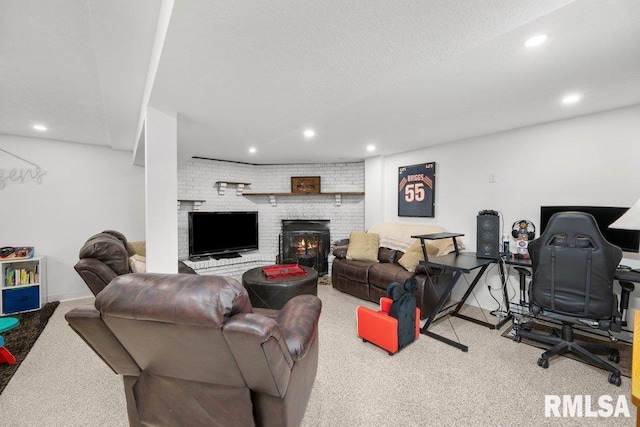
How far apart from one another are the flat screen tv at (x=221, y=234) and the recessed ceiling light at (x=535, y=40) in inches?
182

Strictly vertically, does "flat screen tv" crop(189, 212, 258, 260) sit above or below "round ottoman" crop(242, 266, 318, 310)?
above

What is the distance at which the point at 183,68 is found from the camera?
1582mm

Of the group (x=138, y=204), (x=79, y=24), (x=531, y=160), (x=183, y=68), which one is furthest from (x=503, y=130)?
(x=138, y=204)

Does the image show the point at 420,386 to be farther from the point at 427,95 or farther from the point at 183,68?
the point at 183,68

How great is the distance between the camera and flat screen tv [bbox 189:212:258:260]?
4.66 metres

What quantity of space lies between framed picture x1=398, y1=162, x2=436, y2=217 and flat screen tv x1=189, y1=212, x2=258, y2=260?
2.83 m

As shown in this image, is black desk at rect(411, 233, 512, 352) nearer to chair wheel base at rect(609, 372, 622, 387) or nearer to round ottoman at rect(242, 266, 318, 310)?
chair wheel base at rect(609, 372, 622, 387)

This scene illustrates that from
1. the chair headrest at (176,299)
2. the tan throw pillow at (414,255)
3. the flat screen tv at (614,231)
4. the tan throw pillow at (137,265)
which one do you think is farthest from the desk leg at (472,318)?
the tan throw pillow at (137,265)

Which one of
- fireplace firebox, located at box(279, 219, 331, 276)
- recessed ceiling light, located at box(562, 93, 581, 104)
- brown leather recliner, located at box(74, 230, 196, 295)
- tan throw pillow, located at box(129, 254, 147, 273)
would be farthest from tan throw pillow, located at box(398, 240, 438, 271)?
brown leather recliner, located at box(74, 230, 196, 295)

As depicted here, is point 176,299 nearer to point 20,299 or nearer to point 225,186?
point 20,299

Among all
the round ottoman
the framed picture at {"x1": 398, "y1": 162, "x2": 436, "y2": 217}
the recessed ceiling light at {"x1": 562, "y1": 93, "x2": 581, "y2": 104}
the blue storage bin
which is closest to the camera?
the recessed ceiling light at {"x1": 562, "y1": 93, "x2": 581, "y2": 104}

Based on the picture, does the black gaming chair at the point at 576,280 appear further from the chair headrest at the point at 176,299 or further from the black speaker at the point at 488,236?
the chair headrest at the point at 176,299

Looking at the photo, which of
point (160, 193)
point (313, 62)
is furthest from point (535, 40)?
point (160, 193)

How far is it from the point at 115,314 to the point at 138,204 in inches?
155
